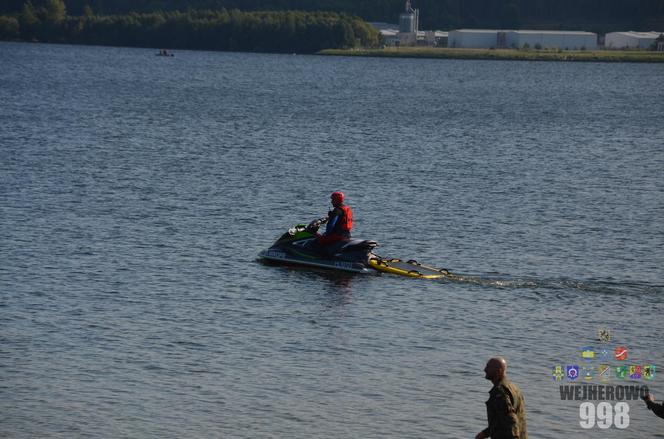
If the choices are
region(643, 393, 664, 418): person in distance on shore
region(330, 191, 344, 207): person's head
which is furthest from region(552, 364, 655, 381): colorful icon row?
region(330, 191, 344, 207): person's head

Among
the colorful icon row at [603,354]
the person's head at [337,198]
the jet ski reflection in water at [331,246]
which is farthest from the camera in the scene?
the jet ski reflection in water at [331,246]

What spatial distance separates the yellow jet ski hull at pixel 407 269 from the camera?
35.8m

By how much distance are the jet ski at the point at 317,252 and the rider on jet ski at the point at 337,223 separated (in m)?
0.16

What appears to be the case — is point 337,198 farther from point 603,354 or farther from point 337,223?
point 603,354

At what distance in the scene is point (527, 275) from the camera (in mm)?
37250

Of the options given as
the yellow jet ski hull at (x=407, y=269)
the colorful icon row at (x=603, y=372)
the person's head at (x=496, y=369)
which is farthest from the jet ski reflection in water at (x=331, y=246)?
the person's head at (x=496, y=369)

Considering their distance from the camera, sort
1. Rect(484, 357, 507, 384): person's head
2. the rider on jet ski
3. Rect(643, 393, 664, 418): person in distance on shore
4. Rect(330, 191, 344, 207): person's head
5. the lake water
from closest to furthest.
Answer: Rect(643, 393, 664, 418): person in distance on shore, Rect(484, 357, 507, 384): person's head, the lake water, Rect(330, 191, 344, 207): person's head, the rider on jet ski

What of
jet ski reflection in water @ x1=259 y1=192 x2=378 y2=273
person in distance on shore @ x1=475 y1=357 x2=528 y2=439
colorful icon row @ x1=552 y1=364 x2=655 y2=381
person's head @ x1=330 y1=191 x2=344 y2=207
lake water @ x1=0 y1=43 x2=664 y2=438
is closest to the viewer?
person in distance on shore @ x1=475 y1=357 x2=528 y2=439

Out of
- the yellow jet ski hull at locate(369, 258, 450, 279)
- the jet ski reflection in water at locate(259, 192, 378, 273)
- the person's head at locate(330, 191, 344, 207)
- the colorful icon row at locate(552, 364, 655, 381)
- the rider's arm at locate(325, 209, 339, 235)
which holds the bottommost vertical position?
the colorful icon row at locate(552, 364, 655, 381)

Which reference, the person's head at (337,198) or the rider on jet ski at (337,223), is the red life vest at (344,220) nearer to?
the rider on jet ski at (337,223)

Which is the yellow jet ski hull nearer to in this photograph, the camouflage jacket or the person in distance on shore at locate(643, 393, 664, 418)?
the camouflage jacket

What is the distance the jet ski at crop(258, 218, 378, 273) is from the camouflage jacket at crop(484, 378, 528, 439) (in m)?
18.5

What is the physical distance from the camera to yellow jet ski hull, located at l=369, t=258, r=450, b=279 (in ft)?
117

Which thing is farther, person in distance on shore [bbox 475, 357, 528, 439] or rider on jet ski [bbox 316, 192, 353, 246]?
rider on jet ski [bbox 316, 192, 353, 246]
